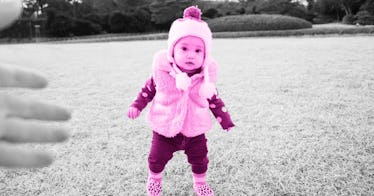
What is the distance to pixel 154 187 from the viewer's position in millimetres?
1749

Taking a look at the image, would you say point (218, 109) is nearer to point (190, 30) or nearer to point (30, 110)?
point (190, 30)

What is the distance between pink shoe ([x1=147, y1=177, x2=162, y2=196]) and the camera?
1.74m

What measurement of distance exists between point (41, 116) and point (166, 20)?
23003mm

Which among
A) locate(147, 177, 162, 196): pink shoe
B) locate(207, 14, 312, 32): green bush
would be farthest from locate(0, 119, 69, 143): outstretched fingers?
locate(207, 14, 312, 32): green bush

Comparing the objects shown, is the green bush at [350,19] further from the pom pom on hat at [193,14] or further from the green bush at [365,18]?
the pom pom on hat at [193,14]

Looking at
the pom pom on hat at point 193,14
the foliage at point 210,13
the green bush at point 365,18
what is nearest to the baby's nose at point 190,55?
the pom pom on hat at point 193,14

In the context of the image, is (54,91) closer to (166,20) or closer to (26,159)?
(26,159)

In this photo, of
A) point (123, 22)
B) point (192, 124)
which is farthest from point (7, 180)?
point (123, 22)

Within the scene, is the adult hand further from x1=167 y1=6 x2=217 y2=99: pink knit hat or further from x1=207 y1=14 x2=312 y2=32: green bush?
x1=207 y1=14 x2=312 y2=32: green bush

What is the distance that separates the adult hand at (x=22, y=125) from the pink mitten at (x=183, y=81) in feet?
3.56

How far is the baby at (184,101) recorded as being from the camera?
5.41 ft

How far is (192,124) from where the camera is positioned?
5.53 feet

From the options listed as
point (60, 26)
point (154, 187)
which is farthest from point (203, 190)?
point (60, 26)

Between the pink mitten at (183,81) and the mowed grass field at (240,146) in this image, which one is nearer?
the pink mitten at (183,81)
